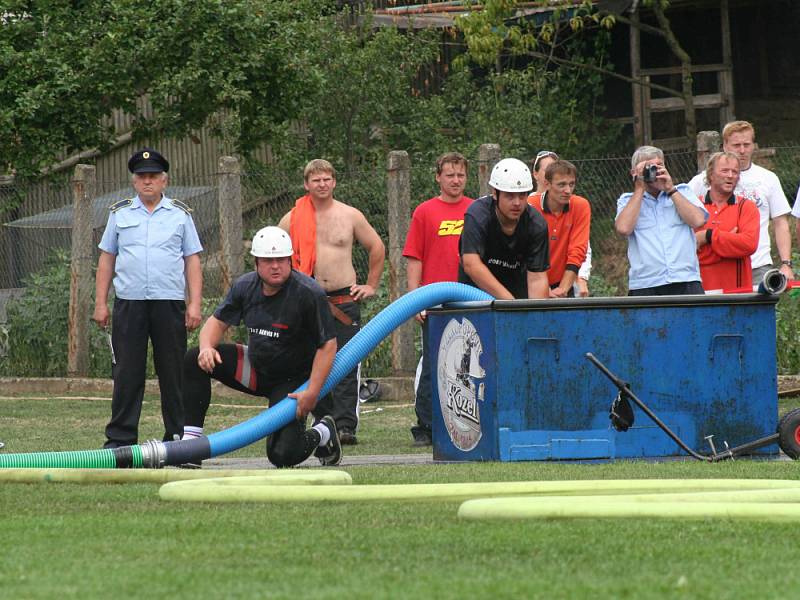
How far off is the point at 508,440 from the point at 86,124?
40.8ft

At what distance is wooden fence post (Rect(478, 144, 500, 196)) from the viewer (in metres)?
15.6

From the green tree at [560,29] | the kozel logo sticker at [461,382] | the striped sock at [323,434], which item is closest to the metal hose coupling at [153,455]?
the striped sock at [323,434]

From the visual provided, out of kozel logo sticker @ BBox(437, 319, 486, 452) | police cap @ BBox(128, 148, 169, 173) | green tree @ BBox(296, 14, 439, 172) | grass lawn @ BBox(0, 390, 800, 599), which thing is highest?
green tree @ BBox(296, 14, 439, 172)

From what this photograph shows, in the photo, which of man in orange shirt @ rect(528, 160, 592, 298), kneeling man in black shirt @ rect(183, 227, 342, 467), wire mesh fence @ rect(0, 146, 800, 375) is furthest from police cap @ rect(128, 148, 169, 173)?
wire mesh fence @ rect(0, 146, 800, 375)

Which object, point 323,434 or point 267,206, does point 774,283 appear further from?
point 267,206

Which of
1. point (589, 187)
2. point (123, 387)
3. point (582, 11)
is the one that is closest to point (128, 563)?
point (123, 387)

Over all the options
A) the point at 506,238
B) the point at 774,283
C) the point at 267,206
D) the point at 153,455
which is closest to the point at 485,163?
the point at 267,206

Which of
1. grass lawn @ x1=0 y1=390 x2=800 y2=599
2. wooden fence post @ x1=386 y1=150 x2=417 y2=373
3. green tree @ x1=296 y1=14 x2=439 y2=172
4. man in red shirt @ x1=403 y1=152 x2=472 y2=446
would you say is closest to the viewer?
grass lawn @ x1=0 y1=390 x2=800 y2=599

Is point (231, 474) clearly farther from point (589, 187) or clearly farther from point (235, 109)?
point (235, 109)

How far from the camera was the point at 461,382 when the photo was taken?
31.4 feet

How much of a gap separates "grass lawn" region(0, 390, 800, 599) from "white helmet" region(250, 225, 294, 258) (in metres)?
2.00

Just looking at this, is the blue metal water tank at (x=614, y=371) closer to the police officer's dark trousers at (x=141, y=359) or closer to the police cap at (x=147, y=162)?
the police officer's dark trousers at (x=141, y=359)

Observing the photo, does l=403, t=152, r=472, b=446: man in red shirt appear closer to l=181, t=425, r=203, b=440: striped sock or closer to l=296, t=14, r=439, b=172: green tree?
l=181, t=425, r=203, b=440: striped sock

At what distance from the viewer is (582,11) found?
22859 millimetres
